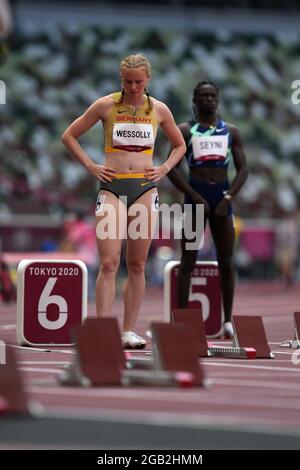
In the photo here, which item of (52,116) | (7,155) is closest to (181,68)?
(52,116)

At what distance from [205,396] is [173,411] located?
75cm

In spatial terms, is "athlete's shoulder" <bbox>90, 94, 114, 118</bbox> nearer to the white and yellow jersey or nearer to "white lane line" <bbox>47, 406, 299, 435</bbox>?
the white and yellow jersey

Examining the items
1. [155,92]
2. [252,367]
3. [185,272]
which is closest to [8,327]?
[185,272]

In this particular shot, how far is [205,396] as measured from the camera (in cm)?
809

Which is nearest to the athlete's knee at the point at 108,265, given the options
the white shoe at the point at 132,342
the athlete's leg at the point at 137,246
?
the athlete's leg at the point at 137,246

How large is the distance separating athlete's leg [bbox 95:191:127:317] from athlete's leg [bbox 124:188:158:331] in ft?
0.42

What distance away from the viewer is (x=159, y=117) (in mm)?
11375

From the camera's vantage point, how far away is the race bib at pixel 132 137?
11172mm

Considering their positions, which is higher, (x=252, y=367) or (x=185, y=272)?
(x=185, y=272)

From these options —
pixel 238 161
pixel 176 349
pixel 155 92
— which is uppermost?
pixel 155 92

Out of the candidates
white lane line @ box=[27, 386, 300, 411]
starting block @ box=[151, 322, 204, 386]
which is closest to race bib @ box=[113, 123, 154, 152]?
starting block @ box=[151, 322, 204, 386]

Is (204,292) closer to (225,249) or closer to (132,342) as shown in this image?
(225,249)

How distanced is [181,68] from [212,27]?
2.28 m
